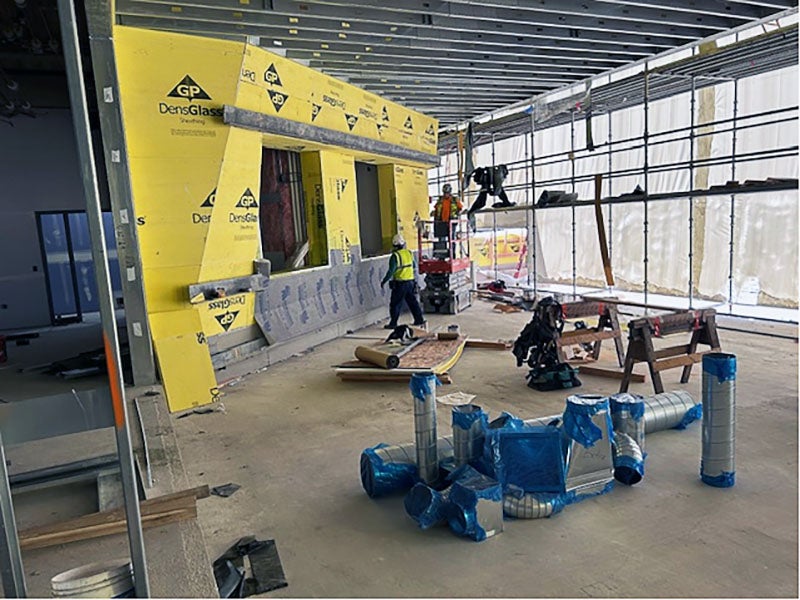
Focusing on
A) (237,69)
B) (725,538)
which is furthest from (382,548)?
(237,69)

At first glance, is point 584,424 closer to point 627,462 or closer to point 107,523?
point 627,462

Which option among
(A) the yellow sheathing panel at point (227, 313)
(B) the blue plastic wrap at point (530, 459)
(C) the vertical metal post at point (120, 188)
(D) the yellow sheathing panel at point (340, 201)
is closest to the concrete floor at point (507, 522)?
(B) the blue plastic wrap at point (530, 459)

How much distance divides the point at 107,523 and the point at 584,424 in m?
3.07

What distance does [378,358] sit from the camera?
23.4ft

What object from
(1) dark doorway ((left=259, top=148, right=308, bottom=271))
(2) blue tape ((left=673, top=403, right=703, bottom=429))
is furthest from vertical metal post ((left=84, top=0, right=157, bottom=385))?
(2) blue tape ((left=673, top=403, right=703, bottom=429))

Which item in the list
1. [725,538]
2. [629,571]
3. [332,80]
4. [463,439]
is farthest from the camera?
[332,80]

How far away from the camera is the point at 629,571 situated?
10.1ft

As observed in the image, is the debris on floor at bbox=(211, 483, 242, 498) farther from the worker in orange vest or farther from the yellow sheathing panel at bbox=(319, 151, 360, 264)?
the worker in orange vest

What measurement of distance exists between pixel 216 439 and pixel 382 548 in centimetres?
260

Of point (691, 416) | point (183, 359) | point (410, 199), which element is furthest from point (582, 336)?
point (410, 199)

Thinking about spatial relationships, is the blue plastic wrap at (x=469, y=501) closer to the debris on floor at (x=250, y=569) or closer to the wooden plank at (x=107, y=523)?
the debris on floor at (x=250, y=569)

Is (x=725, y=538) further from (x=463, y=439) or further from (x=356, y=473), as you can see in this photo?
(x=356, y=473)

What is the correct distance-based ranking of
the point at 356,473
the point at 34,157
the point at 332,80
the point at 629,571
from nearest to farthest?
the point at 629,571, the point at 356,473, the point at 332,80, the point at 34,157

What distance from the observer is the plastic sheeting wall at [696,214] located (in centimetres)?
1146
